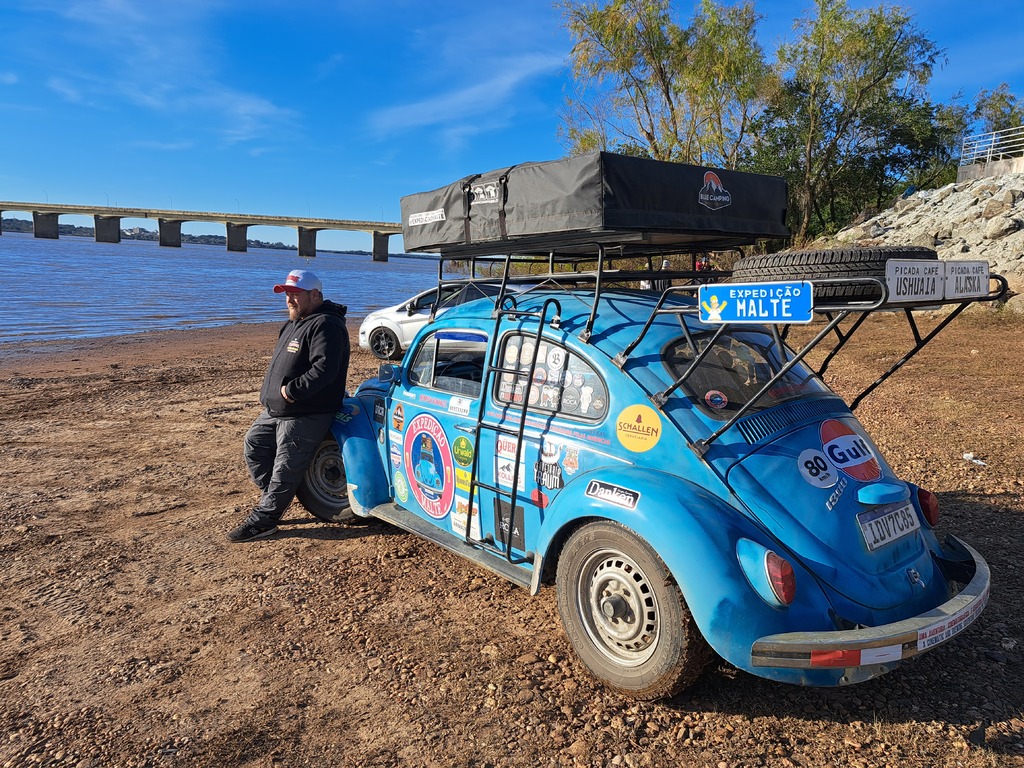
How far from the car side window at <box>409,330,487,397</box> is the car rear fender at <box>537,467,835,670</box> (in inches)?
58.5

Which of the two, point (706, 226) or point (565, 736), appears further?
point (706, 226)

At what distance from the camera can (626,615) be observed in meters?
3.26

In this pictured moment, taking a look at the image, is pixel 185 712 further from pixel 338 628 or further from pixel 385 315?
pixel 385 315

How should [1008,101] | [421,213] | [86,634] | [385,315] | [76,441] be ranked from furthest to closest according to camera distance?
1. [1008,101]
2. [385,315]
3. [76,441]
4. [421,213]
5. [86,634]

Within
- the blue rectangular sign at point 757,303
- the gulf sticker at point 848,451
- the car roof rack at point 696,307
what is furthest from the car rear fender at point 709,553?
the blue rectangular sign at point 757,303

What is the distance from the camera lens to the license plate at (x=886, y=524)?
10.4 feet

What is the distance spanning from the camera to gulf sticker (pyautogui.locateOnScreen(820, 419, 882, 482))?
341cm

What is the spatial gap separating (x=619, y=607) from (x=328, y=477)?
3081 millimetres

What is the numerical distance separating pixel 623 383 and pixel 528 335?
78cm

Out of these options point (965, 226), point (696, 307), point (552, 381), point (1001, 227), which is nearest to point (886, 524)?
point (696, 307)

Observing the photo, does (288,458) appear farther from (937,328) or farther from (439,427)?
(937,328)

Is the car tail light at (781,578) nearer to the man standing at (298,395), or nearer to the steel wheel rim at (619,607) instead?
the steel wheel rim at (619,607)

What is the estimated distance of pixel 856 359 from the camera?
42.4 feet

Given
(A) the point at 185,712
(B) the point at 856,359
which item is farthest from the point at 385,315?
(A) the point at 185,712
